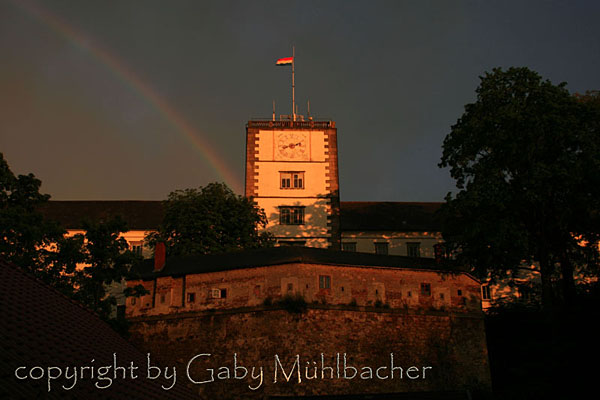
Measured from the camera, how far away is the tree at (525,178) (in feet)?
109

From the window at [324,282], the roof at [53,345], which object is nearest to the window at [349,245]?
the window at [324,282]

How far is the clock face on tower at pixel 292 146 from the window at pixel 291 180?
1448mm

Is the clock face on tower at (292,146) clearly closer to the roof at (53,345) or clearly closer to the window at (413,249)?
the window at (413,249)

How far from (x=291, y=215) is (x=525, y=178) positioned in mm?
21139

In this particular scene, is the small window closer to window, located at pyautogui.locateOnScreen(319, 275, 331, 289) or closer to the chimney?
the chimney

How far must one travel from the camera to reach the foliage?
105 feet

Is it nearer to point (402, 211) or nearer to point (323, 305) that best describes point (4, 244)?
point (323, 305)

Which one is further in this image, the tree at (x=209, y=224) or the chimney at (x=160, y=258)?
the tree at (x=209, y=224)

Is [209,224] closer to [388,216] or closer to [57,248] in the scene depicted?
[57,248]

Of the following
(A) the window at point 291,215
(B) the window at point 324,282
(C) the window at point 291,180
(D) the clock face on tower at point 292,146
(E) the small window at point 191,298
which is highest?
(D) the clock face on tower at point 292,146

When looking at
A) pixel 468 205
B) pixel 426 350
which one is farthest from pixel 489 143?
pixel 426 350

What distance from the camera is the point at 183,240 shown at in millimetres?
44188

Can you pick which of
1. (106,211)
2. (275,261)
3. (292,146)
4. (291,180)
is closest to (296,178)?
(291,180)

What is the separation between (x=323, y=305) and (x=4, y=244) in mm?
16386
